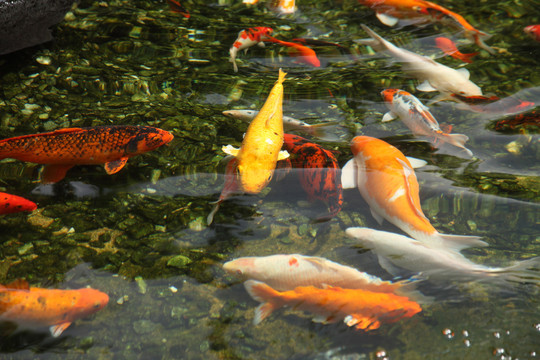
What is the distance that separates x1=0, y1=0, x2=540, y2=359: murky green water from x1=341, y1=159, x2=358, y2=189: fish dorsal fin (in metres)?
0.13

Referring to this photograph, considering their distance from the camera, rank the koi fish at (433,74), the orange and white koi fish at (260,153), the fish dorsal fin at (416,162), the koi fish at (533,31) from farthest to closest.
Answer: the koi fish at (533,31) → the koi fish at (433,74) → the fish dorsal fin at (416,162) → the orange and white koi fish at (260,153)

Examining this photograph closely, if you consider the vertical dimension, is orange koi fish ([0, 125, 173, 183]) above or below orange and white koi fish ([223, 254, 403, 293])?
above

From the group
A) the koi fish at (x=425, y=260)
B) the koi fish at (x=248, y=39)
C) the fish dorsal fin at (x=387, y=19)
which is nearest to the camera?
the koi fish at (x=425, y=260)

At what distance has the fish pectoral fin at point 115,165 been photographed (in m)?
3.82

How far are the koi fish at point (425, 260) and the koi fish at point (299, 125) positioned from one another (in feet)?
4.68

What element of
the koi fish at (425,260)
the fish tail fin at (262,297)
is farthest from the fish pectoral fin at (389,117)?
the fish tail fin at (262,297)

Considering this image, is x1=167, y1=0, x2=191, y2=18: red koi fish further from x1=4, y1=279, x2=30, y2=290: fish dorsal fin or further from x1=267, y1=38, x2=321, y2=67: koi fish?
x1=4, y1=279, x2=30, y2=290: fish dorsal fin

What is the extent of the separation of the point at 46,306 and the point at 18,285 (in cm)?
32

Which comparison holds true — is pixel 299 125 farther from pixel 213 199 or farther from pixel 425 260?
pixel 425 260

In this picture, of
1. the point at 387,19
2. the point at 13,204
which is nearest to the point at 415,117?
the point at 387,19

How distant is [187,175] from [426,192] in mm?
2206

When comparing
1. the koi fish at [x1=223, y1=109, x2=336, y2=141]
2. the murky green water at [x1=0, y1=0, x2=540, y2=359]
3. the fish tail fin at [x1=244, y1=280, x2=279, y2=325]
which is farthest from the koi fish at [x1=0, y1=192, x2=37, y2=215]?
the koi fish at [x1=223, y1=109, x2=336, y2=141]

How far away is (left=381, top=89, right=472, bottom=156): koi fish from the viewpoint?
4.25 metres

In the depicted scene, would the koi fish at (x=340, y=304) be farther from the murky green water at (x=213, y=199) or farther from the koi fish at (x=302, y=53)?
the koi fish at (x=302, y=53)
